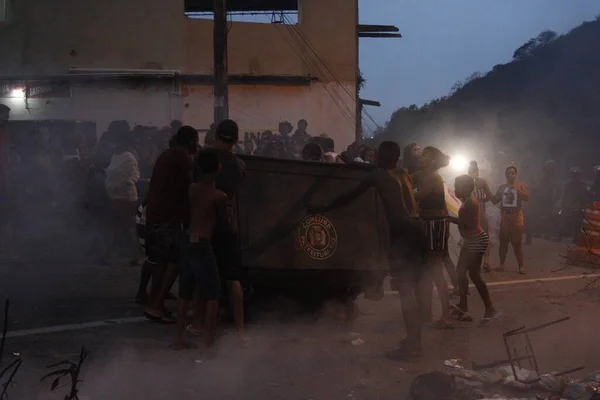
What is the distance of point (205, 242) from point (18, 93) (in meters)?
14.6

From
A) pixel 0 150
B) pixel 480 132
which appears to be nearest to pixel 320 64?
pixel 480 132

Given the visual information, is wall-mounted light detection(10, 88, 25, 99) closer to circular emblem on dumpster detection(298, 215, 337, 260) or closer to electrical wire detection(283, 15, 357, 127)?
electrical wire detection(283, 15, 357, 127)

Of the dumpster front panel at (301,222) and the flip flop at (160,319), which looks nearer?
the dumpster front panel at (301,222)

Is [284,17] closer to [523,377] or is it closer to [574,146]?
[574,146]

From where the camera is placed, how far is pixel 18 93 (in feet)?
62.1

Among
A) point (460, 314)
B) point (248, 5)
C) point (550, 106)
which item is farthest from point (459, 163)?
point (550, 106)

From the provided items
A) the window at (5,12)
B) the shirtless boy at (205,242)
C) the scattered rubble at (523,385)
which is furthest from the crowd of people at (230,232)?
the window at (5,12)

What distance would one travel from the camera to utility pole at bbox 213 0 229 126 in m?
13.5

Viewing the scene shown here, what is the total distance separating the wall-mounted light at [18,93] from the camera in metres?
18.9

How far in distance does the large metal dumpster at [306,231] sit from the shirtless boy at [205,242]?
2.12 ft

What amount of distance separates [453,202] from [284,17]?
13.0 metres

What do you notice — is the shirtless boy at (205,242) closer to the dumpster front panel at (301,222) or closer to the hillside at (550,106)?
the dumpster front panel at (301,222)

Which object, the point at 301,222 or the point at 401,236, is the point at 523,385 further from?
the point at 301,222

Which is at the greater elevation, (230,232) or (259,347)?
(230,232)
